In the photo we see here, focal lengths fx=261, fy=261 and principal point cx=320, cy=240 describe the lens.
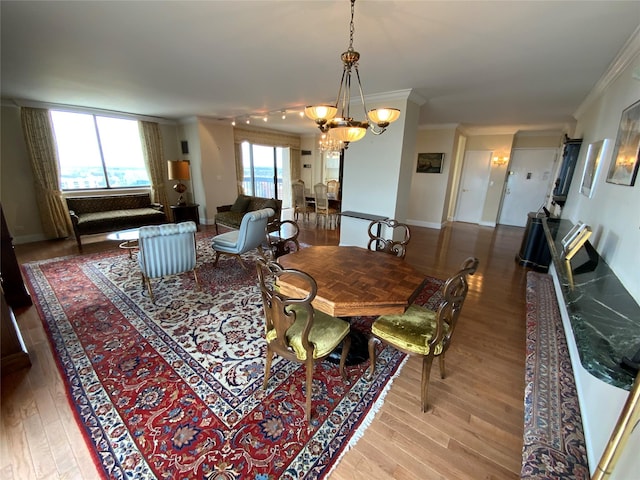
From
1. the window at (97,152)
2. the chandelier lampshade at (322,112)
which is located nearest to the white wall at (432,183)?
the chandelier lampshade at (322,112)

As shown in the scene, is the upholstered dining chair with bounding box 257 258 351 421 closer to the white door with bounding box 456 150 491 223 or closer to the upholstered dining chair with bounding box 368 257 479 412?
the upholstered dining chair with bounding box 368 257 479 412

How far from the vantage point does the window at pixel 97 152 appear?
5047 millimetres

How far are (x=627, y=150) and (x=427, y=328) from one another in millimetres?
2009

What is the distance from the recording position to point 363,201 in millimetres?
4238

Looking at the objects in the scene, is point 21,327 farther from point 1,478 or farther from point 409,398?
point 409,398

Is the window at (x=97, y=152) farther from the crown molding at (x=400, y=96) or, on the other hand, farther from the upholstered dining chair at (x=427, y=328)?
the upholstered dining chair at (x=427, y=328)

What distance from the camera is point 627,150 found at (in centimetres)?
192

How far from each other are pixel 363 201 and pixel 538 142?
18.9 ft

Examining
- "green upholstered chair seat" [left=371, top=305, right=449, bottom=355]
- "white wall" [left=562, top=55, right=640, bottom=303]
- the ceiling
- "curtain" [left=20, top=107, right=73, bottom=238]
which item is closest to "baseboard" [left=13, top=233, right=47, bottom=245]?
"curtain" [left=20, top=107, right=73, bottom=238]

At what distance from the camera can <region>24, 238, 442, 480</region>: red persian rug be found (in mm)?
1362

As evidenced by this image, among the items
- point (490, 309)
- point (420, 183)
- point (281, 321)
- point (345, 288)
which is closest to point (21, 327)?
point (281, 321)

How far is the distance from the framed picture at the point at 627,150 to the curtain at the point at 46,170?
7753 millimetres

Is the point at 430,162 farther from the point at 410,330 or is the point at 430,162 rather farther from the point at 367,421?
the point at 367,421

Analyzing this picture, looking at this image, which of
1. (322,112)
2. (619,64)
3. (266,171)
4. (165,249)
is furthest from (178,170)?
(619,64)
